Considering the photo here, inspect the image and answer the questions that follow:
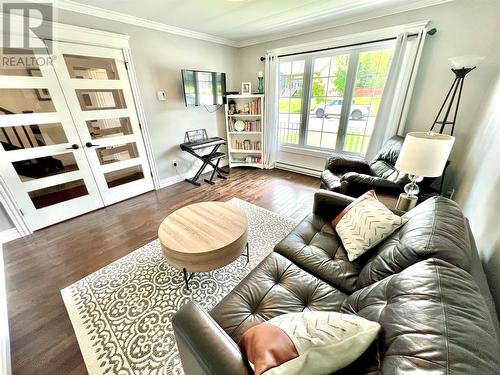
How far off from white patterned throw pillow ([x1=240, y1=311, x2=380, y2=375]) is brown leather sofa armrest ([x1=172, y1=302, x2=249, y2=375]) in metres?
0.06

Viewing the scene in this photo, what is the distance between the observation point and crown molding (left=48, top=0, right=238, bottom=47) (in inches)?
85.7

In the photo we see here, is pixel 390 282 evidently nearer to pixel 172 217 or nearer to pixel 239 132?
pixel 172 217

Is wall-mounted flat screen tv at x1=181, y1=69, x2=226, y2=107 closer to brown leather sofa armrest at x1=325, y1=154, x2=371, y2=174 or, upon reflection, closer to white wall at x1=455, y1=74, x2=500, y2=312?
brown leather sofa armrest at x1=325, y1=154, x2=371, y2=174

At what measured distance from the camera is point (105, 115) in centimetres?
274

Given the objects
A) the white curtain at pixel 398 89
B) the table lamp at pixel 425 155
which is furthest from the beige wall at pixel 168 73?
the table lamp at pixel 425 155

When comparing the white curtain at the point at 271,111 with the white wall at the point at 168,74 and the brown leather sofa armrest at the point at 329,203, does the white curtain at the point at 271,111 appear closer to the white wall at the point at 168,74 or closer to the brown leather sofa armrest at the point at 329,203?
the white wall at the point at 168,74

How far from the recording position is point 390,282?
832mm

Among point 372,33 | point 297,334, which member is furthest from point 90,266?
point 372,33

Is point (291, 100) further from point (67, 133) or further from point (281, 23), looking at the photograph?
point (67, 133)

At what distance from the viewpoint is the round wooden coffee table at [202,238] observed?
1434mm

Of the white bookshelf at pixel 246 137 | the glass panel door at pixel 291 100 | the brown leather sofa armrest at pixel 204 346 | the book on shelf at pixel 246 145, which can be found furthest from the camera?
the book on shelf at pixel 246 145

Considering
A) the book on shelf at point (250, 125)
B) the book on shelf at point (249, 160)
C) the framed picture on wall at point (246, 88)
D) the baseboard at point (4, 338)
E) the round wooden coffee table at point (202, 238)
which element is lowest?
the baseboard at point (4, 338)

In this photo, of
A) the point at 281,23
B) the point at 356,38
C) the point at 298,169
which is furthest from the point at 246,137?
the point at 356,38

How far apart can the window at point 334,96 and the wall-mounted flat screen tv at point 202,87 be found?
46.3 inches
